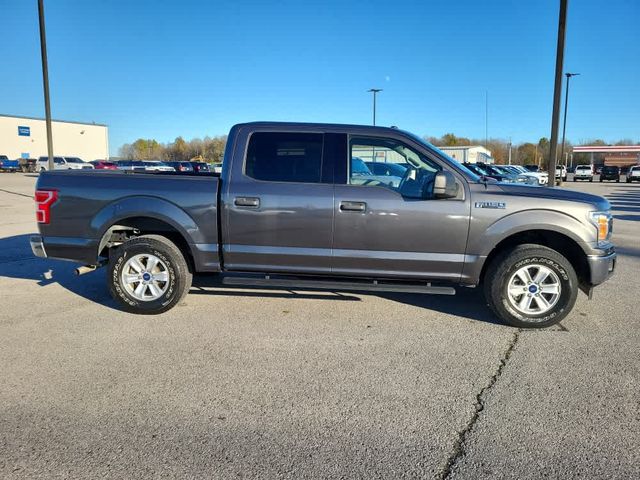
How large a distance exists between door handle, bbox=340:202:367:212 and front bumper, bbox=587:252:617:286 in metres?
2.28

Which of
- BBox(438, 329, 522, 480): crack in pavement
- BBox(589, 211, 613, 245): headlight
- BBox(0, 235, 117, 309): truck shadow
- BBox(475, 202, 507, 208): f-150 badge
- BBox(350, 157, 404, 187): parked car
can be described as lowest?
BBox(438, 329, 522, 480): crack in pavement

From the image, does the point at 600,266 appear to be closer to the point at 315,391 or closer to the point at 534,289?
the point at 534,289

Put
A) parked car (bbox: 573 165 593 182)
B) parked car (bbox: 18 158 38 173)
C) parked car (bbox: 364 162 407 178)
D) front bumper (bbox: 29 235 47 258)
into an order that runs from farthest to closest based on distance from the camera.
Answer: parked car (bbox: 18 158 38 173), parked car (bbox: 573 165 593 182), front bumper (bbox: 29 235 47 258), parked car (bbox: 364 162 407 178)

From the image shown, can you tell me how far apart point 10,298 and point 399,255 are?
4.70 meters

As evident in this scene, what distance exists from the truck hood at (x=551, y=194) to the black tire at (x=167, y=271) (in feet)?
11.3

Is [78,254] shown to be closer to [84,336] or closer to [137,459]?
[84,336]

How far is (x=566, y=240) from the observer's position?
4.78m

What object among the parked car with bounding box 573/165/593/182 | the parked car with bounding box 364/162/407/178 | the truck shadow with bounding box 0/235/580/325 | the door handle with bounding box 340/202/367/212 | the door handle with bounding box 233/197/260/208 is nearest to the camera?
the door handle with bounding box 340/202/367/212

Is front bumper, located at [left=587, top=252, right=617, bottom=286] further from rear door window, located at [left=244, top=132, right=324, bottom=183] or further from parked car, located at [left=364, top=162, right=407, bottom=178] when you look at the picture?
rear door window, located at [left=244, top=132, right=324, bottom=183]

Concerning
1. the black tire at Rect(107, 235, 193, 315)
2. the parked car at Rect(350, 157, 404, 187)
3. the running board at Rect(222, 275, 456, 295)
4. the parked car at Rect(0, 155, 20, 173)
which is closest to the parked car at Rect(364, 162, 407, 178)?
the parked car at Rect(350, 157, 404, 187)

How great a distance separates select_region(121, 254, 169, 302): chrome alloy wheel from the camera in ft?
16.4

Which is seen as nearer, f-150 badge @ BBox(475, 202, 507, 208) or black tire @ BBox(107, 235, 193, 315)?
f-150 badge @ BBox(475, 202, 507, 208)

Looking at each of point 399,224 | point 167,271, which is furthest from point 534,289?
point 167,271

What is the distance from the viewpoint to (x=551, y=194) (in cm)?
465
